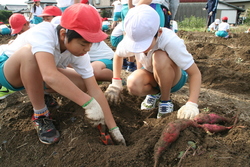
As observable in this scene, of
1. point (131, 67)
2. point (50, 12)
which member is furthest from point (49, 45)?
point (50, 12)

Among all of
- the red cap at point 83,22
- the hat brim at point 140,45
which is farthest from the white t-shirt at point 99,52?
the red cap at point 83,22

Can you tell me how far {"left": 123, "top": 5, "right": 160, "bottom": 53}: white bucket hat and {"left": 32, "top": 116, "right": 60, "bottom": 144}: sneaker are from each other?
872 millimetres

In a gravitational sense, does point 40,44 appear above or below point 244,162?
above

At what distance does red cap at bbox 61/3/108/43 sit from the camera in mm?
1448

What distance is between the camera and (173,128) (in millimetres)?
1424

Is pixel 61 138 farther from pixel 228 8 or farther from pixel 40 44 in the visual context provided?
pixel 228 8

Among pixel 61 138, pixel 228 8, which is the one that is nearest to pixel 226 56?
pixel 61 138

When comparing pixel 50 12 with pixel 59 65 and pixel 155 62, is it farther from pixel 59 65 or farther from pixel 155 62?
pixel 155 62

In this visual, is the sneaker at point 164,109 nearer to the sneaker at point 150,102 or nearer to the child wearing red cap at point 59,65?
the sneaker at point 150,102

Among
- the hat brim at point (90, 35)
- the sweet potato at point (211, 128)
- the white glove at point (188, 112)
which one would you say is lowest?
the sweet potato at point (211, 128)

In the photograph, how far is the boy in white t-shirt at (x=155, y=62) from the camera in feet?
5.36

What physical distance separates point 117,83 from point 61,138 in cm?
80

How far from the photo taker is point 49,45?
5.08 feet

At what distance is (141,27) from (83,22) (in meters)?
0.42
